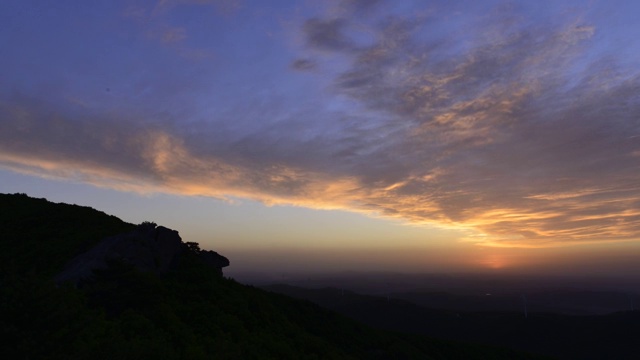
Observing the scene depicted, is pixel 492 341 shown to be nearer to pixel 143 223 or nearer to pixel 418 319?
pixel 418 319

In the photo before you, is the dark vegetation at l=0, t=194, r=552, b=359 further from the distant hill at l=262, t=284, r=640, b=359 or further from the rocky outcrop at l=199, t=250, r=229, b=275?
the distant hill at l=262, t=284, r=640, b=359

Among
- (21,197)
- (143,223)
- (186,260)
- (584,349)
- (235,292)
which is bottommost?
(584,349)

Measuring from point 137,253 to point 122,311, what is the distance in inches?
396

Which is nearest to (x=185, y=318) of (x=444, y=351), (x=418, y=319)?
(x=444, y=351)

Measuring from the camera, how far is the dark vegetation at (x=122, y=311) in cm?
1304

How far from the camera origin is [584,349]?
143875mm

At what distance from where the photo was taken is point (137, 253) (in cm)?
3412

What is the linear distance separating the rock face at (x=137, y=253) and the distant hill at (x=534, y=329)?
116m

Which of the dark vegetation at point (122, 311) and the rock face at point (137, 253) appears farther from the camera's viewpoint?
the rock face at point (137, 253)

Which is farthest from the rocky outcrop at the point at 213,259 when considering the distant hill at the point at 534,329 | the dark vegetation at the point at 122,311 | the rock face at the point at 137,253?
the distant hill at the point at 534,329

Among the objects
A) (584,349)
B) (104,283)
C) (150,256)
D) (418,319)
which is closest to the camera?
(104,283)

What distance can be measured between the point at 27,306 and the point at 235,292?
25262mm

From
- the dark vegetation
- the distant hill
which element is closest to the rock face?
the dark vegetation

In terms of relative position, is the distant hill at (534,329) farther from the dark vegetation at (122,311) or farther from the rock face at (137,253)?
the rock face at (137,253)
